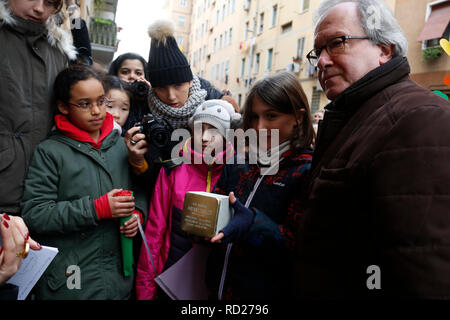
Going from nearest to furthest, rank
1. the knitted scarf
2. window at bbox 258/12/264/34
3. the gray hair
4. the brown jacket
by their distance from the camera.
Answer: the brown jacket
the gray hair
the knitted scarf
window at bbox 258/12/264/34

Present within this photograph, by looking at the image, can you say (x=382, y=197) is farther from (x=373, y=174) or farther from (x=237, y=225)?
→ (x=237, y=225)

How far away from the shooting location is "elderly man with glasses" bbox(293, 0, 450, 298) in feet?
2.47

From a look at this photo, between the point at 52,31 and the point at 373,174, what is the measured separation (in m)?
1.82

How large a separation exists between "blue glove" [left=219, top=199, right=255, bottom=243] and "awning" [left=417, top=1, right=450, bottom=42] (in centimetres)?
1172

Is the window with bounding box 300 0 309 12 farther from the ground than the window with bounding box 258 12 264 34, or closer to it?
closer to it

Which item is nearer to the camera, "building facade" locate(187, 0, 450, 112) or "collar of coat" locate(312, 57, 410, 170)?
"collar of coat" locate(312, 57, 410, 170)

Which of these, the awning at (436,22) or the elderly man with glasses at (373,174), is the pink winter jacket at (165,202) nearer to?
the elderly man with glasses at (373,174)

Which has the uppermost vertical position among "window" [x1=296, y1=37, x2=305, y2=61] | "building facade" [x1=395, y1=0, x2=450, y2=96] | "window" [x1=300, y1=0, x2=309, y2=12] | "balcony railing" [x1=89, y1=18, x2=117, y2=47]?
"window" [x1=300, y1=0, x2=309, y2=12]

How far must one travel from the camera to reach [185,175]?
75.6 inches

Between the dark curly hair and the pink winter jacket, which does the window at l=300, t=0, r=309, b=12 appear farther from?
the dark curly hair

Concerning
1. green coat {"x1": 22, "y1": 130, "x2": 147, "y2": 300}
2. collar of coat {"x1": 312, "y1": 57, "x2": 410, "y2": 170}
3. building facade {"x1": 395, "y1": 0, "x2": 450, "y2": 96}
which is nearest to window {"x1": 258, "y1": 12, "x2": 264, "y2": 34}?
building facade {"x1": 395, "y1": 0, "x2": 450, "y2": 96}

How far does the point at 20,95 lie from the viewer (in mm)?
1532
